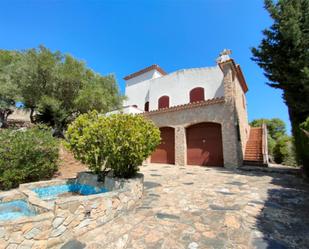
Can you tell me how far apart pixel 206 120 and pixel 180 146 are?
8.65 feet

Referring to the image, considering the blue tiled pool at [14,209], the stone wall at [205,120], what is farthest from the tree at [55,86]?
the blue tiled pool at [14,209]

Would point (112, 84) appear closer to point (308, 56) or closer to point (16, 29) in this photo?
point (16, 29)

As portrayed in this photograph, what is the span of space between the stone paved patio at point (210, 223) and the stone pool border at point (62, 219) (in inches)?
7.2

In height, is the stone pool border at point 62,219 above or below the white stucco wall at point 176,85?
below

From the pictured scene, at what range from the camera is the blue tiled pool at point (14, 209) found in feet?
13.1

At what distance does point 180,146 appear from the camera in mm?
12070

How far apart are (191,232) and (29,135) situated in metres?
6.76

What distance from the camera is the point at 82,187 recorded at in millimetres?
5793

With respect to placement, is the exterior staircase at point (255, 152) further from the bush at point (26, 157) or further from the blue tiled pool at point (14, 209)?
the blue tiled pool at point (14, 209)

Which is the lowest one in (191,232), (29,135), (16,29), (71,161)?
(191,232)

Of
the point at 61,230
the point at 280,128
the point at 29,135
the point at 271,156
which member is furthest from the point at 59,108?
the point at 280,128

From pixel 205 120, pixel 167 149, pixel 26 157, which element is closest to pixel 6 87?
pixel 26 157

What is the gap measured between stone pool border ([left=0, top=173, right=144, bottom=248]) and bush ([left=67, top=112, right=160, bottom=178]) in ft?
2.89

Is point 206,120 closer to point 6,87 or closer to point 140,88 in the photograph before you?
point 140,88
